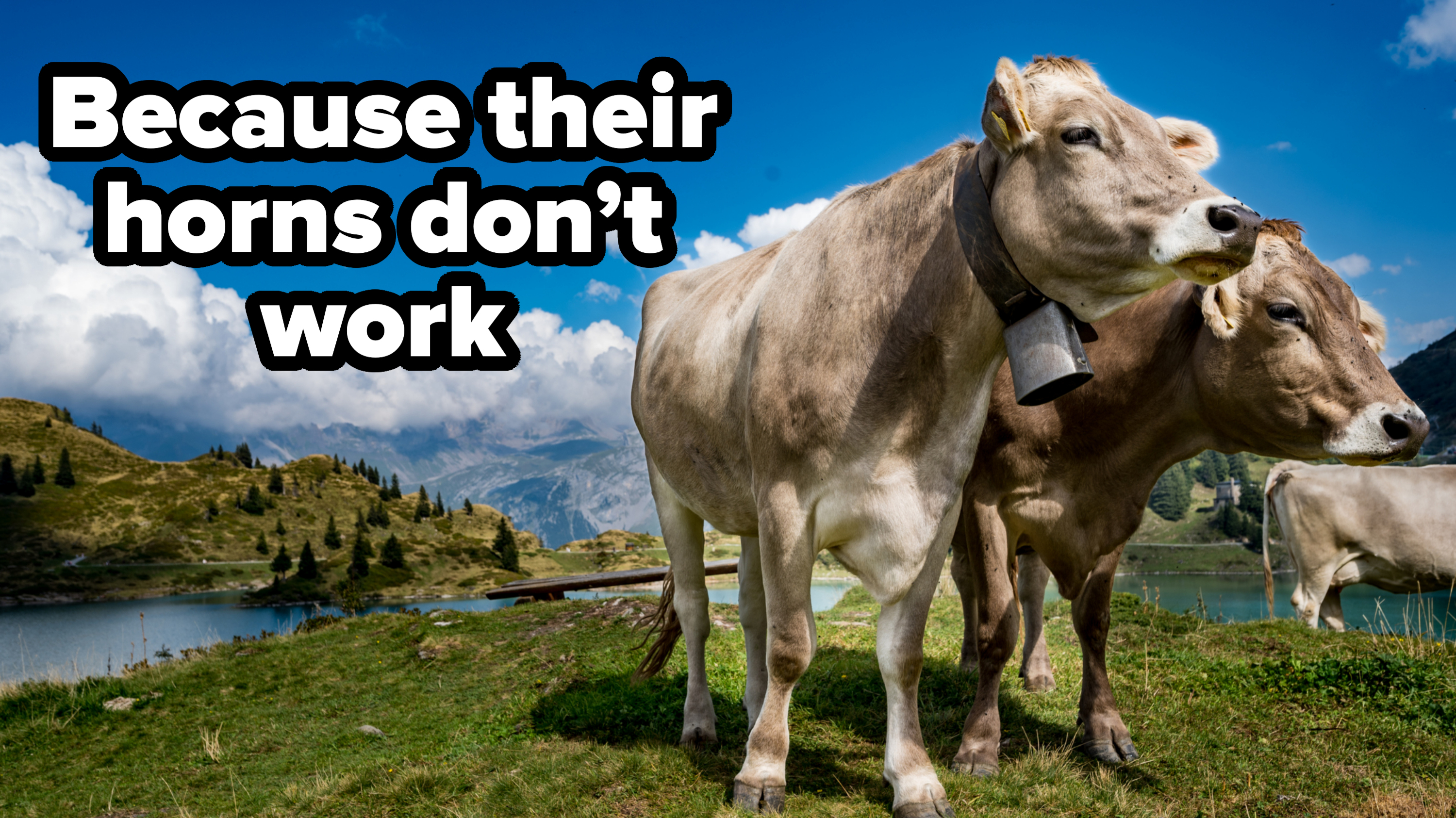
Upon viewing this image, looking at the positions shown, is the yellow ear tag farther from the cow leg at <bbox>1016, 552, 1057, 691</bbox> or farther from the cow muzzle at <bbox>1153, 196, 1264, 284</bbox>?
the cow leg at <bbox>1016, 552, 1057, 691</bbox>

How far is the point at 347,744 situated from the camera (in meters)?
8.17

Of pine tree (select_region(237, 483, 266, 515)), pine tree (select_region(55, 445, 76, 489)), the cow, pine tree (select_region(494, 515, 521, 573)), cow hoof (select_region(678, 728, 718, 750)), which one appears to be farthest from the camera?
pine tree (select_region(55, 445, 76, 489))

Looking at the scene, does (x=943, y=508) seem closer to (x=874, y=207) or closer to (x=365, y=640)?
(x=874, y=207)

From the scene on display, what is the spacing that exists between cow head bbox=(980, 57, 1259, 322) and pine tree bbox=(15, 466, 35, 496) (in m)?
187

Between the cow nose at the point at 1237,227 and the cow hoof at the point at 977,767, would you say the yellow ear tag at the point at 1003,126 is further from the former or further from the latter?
the cow hoof at the point at 977,767

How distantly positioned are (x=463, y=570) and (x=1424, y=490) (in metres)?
122

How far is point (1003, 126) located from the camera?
311 cm

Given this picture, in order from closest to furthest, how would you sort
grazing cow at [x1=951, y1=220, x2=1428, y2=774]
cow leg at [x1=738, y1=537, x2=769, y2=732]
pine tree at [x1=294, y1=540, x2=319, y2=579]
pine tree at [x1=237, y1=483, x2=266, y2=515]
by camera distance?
grazing cow at [x1=951, y1=220, x2=1428, y2=774]
cow leg at [x1=738, y1=537, x2=769, y2=732]
pine tree at [x1=294, y1=540, x2=319, y2=579]
pine tree at [x1=237, y1=483, x2=266, y2=515]

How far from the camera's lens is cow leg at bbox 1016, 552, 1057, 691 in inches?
270

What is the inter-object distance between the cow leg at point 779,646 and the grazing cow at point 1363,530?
37.0 ft

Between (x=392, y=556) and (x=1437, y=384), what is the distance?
19824 cm

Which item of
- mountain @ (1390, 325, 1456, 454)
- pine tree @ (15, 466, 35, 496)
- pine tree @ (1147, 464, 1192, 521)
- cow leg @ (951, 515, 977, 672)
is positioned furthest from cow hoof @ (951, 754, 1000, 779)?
pine tree @ (15, 466, 35, 496)

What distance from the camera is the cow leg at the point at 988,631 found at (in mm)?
4730

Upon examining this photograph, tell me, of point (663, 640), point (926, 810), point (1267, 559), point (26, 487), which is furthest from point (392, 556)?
point (926, 810)
